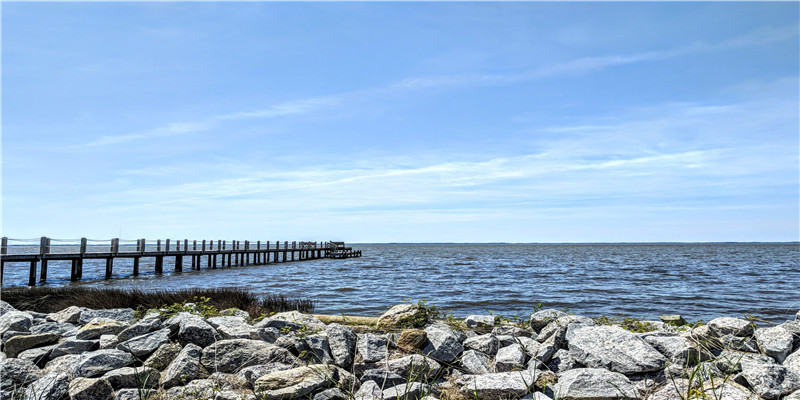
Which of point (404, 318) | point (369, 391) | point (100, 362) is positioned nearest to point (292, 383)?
point (369, 391)

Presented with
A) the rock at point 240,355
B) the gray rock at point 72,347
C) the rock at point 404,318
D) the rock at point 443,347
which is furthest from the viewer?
the rock at point 404,318

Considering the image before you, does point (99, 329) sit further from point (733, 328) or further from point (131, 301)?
point (733, 328)

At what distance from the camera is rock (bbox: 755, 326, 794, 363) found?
550cm

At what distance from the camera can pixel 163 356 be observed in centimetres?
546

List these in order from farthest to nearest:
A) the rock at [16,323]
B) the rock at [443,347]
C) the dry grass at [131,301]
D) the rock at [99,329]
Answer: the dry grass at [131,301]
the rock at [16,323]
the rock at [99,329]
the rock at [443,347]

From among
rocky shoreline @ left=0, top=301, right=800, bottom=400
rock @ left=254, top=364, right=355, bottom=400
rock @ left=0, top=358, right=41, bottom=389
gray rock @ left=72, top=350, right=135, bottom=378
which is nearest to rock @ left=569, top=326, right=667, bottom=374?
rocky shoreline @ left=0, top=301, right=800, bottom=400

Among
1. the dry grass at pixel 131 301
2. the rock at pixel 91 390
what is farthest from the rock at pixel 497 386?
the dry grass at pixel 131 301

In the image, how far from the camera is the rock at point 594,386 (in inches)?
178

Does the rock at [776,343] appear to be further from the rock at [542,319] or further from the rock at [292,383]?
the rock at [292,383]

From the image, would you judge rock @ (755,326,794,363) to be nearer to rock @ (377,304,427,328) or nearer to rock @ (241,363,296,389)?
rock @ (377,304,427,328)

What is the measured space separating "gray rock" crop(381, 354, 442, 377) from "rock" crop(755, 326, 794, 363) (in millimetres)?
3764

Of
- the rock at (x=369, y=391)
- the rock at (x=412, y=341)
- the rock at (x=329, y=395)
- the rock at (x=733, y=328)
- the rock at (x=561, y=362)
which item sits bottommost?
the rock at (x=329, y=395)

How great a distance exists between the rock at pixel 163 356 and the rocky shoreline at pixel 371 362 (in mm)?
12

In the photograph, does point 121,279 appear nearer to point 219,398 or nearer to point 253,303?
point 253,303
